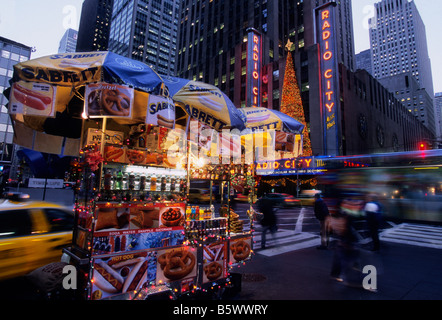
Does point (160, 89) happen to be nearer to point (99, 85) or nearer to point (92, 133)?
point (99, 85)

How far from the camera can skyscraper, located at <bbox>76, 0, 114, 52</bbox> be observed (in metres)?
155

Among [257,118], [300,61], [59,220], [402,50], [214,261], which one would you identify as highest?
[402,50]

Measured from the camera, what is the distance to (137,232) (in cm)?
389

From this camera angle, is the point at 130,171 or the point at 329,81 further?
the point at 329,81

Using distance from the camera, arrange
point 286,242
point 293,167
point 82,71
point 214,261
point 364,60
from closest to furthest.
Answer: point 82,71 → point 214,261 → point 286,242 → point 293,167 → point 364,60

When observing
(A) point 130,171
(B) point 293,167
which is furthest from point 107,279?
(B) point 293,167

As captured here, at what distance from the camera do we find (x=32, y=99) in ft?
11.8

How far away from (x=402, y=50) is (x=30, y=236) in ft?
630

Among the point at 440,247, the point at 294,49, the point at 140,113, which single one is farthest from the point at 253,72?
the point at 140,113

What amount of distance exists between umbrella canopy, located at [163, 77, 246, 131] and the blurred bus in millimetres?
10054

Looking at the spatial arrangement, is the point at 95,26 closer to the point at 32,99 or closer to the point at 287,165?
the point at 287,165

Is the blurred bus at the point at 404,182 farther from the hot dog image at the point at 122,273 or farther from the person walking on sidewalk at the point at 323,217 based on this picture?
the hot dog image at the point at 122,273

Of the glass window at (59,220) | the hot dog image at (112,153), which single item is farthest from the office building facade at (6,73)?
the hot dog image at (112,153)

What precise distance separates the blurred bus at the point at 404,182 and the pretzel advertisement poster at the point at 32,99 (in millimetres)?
12505
